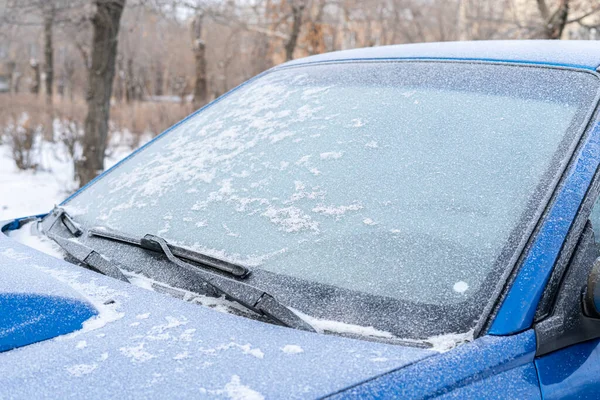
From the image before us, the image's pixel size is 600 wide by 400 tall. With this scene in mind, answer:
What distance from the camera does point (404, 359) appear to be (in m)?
1.13

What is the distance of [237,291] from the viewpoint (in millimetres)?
1401

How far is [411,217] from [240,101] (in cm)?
98

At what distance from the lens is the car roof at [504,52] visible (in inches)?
67.5

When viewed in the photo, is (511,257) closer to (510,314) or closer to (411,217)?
(510,314)

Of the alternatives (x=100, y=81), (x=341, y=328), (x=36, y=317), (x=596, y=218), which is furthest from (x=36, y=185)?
(x=596, y=218)

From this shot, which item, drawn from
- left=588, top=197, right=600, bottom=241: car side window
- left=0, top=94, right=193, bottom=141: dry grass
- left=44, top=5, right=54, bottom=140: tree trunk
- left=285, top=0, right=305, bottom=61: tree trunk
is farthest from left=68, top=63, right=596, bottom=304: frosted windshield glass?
left=0, top=94, right=193, bottom=141: dry grass

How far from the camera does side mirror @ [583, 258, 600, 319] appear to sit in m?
1.27

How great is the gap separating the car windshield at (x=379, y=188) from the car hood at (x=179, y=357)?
15 centimetres

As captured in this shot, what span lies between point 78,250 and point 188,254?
343 millimetres

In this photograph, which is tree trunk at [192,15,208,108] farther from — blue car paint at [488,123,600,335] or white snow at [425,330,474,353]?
white snow at [425,330,474,353]

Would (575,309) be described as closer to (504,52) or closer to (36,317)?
(504,52)

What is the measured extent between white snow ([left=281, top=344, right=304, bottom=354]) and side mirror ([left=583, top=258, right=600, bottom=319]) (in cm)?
54

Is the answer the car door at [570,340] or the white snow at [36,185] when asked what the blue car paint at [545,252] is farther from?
the white snow at [36,185]

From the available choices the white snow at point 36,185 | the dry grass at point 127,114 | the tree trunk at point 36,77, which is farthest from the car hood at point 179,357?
the tree trunk at point 36,77
